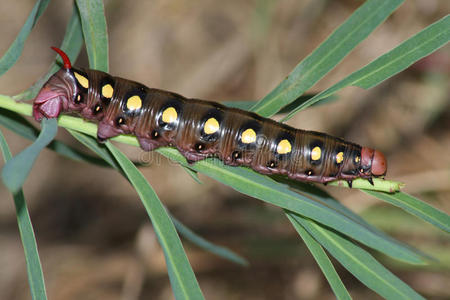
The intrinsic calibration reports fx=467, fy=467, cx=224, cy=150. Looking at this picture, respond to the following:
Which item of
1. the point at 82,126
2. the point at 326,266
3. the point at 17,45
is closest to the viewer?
the point at 326,266

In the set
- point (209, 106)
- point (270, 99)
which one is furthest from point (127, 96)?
point (270, 99)

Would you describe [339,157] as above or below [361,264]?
above

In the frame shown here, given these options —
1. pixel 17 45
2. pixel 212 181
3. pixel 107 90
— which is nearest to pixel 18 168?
pixel 17 45

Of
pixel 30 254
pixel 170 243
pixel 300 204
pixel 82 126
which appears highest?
pixel 82 126

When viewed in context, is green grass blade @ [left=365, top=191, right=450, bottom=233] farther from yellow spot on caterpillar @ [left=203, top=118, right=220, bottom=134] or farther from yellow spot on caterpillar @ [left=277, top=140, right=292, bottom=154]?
yellow spot on caterpillar @ [left=203, top=118, right=220, bottom=134]

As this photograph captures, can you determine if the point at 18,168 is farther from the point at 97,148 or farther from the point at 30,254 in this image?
the point at 97,148
